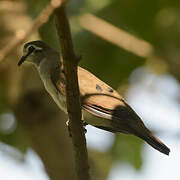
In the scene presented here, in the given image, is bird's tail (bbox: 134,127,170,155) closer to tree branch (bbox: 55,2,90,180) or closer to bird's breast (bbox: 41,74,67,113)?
tree branch (bbox: 55,2,90,180)

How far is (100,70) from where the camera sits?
20.9 ft

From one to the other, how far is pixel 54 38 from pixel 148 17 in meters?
1.35

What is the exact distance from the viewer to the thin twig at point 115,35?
6.07 metres

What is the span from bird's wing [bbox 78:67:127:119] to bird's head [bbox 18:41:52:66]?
1069mm

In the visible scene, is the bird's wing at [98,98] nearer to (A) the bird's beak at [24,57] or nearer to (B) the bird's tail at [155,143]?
(B) the bird's tail at [155,143]

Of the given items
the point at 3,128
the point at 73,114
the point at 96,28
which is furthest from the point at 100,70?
the point at 73,114

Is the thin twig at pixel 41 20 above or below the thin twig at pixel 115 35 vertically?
below

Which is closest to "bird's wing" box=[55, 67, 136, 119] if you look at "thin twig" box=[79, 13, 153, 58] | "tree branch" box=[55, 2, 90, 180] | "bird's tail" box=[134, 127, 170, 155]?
"bird's tail" box=[134, 127, 170, 155]

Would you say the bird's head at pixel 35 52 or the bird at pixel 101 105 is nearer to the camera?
the bird at pixel 101 105

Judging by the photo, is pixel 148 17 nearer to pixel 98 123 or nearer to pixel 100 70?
pixel 100 70

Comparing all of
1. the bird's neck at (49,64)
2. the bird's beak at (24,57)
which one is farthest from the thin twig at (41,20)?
the bird's beak at (24,57)

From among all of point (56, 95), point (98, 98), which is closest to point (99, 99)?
point (98, 98)

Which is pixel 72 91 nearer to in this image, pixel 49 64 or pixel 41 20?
pixel 41 20

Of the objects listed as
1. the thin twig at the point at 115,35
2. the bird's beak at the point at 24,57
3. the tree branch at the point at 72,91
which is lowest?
the tree branch at the point at 72,91
